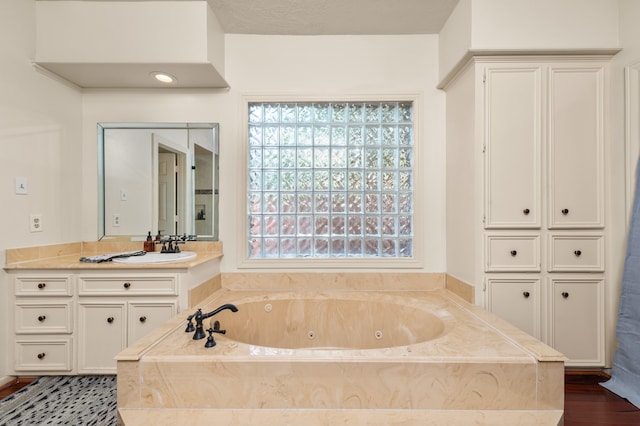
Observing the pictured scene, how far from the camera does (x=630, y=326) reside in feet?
5.78

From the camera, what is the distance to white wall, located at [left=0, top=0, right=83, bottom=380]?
1.85 meters

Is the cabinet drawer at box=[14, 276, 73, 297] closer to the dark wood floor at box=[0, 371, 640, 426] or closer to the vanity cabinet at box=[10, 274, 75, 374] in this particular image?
the vanity cabinet at box=[10, 274, 75, 374]

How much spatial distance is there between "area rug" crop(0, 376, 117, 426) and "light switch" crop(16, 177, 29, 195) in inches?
45.2

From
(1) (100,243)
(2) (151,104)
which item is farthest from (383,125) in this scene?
(1) (100,243)

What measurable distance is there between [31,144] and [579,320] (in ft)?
11.9

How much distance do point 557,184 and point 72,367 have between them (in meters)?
3.18

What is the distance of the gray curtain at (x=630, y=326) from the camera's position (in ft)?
5.63

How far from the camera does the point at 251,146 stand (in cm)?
243

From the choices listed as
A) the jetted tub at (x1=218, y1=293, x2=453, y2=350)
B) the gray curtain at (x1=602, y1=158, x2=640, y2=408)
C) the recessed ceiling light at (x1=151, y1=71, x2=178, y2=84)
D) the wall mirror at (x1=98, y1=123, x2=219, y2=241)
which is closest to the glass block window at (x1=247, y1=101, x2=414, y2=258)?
the wall mirror at (x1=98, y1=123, x2=219, y2=241)

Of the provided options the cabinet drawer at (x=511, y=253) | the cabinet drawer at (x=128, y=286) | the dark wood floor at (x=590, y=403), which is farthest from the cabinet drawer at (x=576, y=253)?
the cabinet drawer at (x=128, y=286)

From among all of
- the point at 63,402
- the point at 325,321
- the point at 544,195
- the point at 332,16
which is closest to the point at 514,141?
the point at 544,195

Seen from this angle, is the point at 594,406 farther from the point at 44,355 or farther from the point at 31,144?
the point at 31,144

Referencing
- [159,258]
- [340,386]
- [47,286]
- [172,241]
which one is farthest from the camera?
[172,241]

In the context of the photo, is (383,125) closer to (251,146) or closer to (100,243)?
(251,146)
